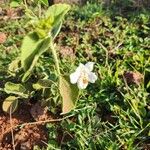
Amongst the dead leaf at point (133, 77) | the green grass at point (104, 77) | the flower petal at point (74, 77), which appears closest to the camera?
the flower petal at point (74, 77)

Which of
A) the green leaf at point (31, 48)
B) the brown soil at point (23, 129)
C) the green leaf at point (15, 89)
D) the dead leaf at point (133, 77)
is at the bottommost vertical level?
the brown soil at point (23, 129)

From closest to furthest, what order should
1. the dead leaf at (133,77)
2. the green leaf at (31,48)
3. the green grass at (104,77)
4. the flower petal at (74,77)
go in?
the green leaf at (31,48) → the flower petal at (74,77) → the green grass at (104,77) → the dead leaf at (133,77)

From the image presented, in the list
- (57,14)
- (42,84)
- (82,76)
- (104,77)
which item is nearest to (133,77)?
(104,77)

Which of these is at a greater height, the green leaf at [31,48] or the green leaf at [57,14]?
the green leaf at [57,14]

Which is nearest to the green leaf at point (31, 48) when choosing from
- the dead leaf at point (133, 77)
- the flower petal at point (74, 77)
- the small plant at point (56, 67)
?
the small plant at point (56, 67)

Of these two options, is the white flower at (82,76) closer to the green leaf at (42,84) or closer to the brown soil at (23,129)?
the green leaf at (42,84)

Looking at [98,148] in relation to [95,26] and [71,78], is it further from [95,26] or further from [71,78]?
[95,26]

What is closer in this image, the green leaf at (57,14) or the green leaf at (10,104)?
the green leaf at (57,14)

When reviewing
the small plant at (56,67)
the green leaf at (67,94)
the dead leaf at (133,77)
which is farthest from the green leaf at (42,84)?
the dead leaf at (133,77)
